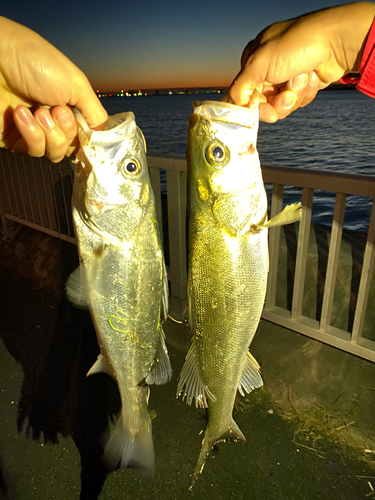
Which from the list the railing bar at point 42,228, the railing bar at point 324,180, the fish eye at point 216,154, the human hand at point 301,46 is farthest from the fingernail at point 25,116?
the railing bar at point 42,228

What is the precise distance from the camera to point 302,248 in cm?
370

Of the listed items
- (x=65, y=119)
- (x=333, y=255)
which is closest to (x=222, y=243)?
(x=65, y=119)

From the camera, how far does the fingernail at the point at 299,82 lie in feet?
7.18

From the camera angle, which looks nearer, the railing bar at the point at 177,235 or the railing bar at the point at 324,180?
the railing bar at the point at 324,180

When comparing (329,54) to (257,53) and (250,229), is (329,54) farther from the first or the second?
(250,229)

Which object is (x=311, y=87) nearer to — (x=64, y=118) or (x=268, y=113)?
(x=268, y=113)

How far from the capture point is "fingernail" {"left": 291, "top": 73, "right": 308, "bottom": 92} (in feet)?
7.18

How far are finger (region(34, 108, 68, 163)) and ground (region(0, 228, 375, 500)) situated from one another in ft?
9.11

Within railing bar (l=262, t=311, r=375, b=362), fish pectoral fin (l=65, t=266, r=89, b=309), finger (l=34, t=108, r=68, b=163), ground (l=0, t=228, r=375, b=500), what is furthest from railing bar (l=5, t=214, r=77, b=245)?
fish pectoral fin (l=65, t=266, r=89, b=309)

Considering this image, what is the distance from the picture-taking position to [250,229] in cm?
203

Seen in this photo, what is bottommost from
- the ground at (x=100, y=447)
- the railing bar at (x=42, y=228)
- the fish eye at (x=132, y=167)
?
the ground at (x=100, y=447)

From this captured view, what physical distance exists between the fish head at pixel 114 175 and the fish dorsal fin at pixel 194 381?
81cm

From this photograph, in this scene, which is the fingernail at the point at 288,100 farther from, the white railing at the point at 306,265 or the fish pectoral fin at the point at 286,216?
the white railing at the point at 306,265

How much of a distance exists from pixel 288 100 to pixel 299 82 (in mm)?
119
